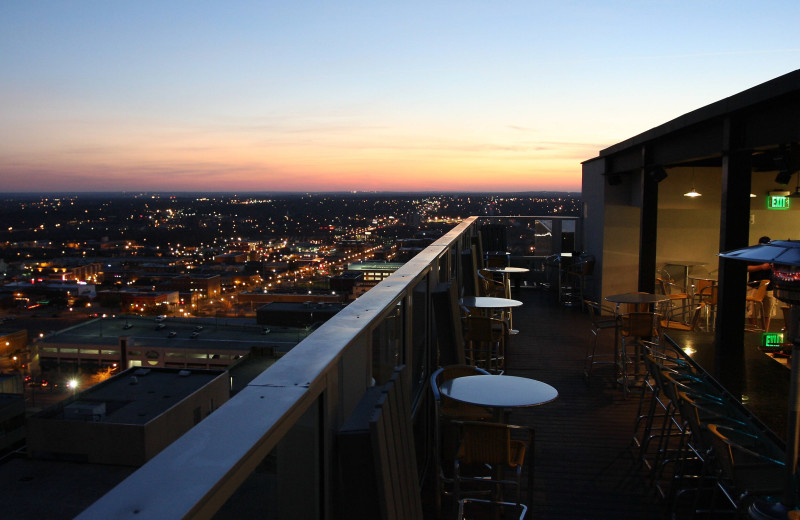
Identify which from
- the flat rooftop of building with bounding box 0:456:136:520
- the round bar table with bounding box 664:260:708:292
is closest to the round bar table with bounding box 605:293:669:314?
the round bar table with bounding box 664:260:708:292

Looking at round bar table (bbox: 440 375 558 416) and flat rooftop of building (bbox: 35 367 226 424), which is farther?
flat rooftop of building (bbox: 35 367 226 424)

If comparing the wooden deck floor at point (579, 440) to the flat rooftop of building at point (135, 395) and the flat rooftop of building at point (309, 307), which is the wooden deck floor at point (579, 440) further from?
the flat rooftop of building at point (309, 307)

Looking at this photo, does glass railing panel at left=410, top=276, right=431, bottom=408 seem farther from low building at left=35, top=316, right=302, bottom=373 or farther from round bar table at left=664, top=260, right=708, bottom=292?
low building at left=35, top=316, right=302, bottom=373

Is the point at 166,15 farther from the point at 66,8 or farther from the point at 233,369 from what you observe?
the point at 233,369

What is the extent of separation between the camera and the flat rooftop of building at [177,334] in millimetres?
27859

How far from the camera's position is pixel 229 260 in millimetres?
56062

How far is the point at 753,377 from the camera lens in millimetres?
4805

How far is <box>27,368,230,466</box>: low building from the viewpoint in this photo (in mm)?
14602

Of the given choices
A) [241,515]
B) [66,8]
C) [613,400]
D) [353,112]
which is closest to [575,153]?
[353,112]

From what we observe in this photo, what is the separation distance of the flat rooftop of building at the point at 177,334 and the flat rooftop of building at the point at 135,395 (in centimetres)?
458

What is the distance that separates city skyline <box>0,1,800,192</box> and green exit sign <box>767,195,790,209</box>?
433cm

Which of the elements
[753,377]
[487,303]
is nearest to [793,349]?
[753,377]

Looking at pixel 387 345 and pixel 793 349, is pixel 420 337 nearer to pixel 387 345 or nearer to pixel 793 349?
pixel 387 345

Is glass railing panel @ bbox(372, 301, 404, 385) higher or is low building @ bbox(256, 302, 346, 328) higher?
glass railing panel @ bbox(372, 301, 404, 385)
